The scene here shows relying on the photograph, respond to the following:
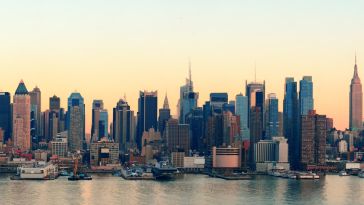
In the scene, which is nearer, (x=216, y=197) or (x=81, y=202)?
(x=81, y=202)

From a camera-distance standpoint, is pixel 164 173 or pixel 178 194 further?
pixel 164 173

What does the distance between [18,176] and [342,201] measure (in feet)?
266

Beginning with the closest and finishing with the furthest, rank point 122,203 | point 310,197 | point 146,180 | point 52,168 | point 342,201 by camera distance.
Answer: point 122,203
point 342,201
point 310,197
point 146,180
point 52,168

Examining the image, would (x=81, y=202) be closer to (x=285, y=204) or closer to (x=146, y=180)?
(x=285, y=204)

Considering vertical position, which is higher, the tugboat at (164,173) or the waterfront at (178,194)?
the tugboat at (164,173)

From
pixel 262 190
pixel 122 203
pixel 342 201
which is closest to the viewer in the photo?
pixel 122 203

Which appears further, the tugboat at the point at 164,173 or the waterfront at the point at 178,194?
the tugboat at the point at 164,173

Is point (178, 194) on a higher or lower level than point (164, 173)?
lower

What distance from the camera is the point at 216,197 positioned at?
108812 millimetres

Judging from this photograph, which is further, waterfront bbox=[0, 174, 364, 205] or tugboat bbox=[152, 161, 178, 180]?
tugboat bbox=[152, 161, 178, 180]

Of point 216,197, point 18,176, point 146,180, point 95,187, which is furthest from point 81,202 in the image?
point 18,176

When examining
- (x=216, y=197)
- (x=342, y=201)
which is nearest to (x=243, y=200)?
(x=216, y=197)

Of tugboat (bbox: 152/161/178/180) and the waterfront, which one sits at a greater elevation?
tugboat (bbox: 152/161/178/180)

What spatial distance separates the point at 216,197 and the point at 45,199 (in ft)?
72.9
